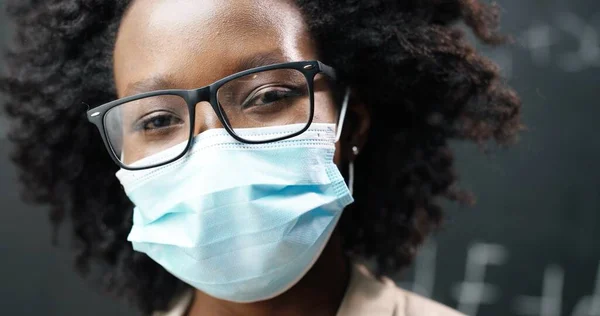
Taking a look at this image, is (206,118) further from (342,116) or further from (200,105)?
(342,116)

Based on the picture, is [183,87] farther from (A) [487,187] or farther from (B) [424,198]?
(A) [487,187]

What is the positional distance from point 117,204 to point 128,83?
34cm

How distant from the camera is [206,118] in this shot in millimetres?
750

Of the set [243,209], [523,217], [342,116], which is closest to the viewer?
[243,209]

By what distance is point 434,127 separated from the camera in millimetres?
1003

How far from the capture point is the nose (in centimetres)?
75

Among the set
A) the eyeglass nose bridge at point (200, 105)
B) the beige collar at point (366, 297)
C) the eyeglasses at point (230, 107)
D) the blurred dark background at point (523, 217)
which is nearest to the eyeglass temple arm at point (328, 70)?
the eyeglasses at point (230, 107)

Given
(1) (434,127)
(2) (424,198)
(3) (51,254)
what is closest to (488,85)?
(1) (434,127)

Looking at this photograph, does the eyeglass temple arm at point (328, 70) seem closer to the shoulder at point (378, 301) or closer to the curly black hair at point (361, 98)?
the curly black hair at point (361, 98)

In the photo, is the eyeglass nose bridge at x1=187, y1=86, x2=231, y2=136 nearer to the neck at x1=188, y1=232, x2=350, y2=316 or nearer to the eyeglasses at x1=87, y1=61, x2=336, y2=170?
the eyeglasses at x1=87, y1=61, x2=336, y2=170

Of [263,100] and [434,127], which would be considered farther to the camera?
[434,127]

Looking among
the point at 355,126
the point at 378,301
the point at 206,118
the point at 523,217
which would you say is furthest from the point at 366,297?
the point at 523,217

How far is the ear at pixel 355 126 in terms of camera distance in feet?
2.95

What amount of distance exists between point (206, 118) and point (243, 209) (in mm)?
117
